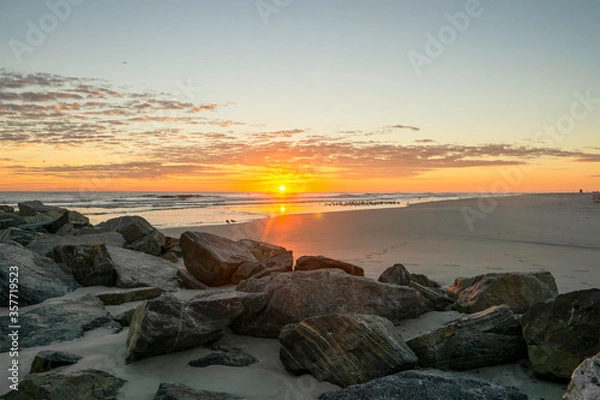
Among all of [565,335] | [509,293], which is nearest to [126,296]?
[509,293]

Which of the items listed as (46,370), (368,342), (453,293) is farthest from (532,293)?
(46,370)

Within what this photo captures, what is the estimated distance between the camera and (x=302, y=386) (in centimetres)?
412

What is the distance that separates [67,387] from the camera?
3662 millimetres

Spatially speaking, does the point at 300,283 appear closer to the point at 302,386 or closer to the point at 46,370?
the point at 302,386

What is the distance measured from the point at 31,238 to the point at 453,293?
8363 millimetres

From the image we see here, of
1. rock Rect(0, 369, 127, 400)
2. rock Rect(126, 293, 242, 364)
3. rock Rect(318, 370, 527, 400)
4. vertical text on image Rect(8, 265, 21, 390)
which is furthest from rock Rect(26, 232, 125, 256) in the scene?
rock Rect(318, 370, 527, 400)

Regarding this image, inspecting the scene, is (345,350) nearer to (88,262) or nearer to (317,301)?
(317,301)

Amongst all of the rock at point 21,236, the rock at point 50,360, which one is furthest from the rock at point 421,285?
the rock at point 21,236

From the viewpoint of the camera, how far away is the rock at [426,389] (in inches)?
140

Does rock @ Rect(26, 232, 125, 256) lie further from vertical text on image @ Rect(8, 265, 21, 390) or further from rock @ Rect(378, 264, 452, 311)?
rock @ Rect(378, 264, 452, 311)

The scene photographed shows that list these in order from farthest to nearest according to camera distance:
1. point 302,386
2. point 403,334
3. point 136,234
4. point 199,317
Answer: point 136,234, point 403,334, point 199,317, point 302,386

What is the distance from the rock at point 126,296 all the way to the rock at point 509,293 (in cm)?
469

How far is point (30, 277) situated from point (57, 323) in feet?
6.13

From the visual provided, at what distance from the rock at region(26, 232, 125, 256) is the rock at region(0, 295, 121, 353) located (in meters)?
2.46
